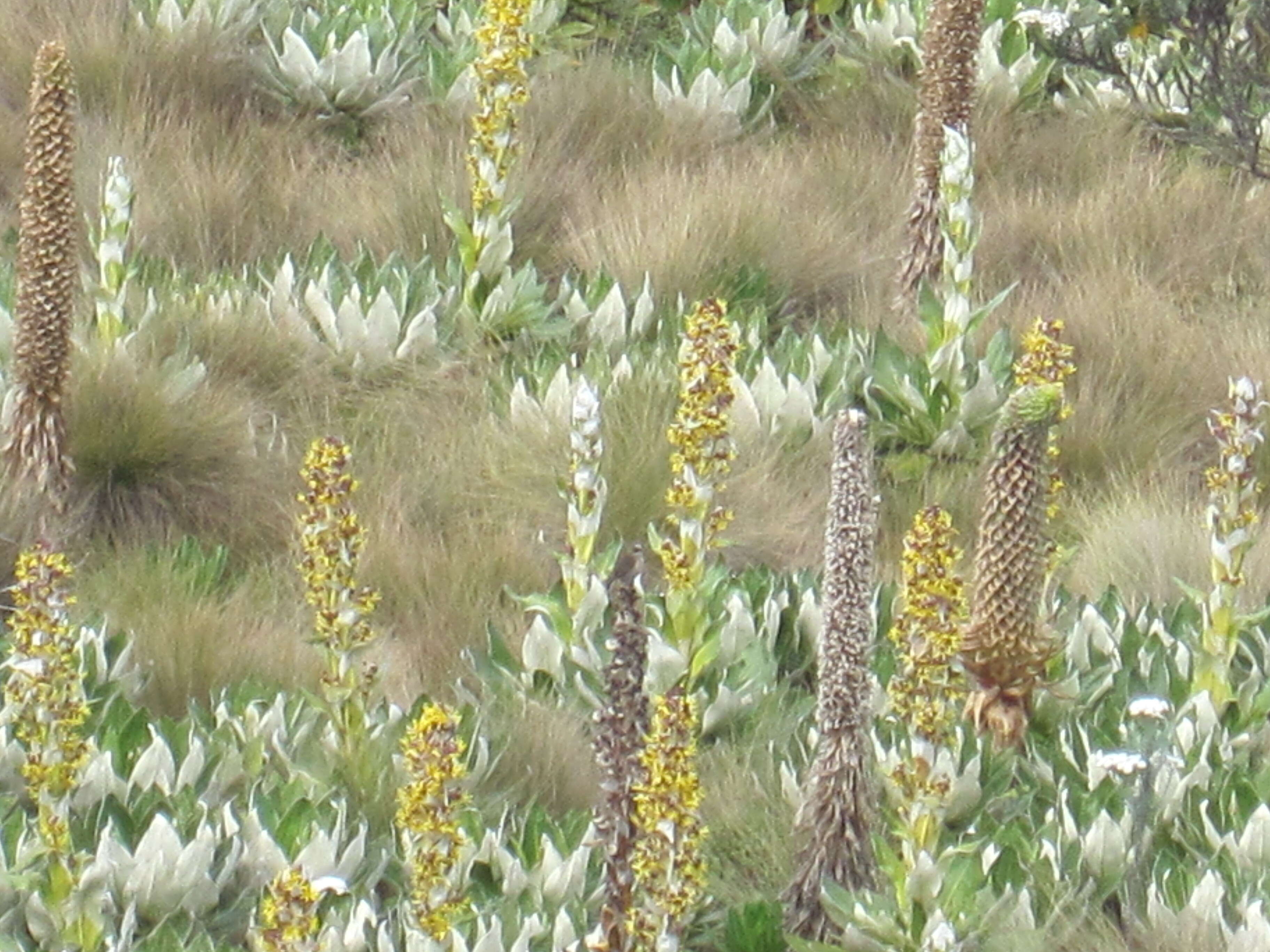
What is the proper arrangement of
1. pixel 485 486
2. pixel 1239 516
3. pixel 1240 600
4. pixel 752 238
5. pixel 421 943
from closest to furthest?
1. pixel 421 943
2. pixel 1239 516
3. pixel 1240 600
4. pixel 485 486
5. pixel 752 238

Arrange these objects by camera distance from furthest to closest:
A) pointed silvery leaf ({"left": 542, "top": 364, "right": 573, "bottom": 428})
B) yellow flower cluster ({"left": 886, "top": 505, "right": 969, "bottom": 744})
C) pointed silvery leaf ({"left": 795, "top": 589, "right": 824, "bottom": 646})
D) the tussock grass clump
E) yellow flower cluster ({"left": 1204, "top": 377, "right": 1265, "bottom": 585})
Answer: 1. pointed silvery leaf ({"left": 542, "top": 364, "right": 573, "bottom": 428})
2. the tussock grass clump
3. pointed silvery leaf ({"left": 795, "top": 589, "right": 824, "bottom": 646})
4. yellow flower cluster ({"left": 1204, "top": 377, "right": 1265, "bottom": 585})
5. yellow flower cluster ({"left": 886, "top": 505, "right": 969, "bottom": 744})

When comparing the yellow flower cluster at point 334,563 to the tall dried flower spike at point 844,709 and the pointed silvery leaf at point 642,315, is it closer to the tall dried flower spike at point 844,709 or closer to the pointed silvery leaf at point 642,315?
the tall dried flower spike at point 844,709

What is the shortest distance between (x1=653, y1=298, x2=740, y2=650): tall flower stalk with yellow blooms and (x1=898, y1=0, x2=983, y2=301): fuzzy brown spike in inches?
86.8

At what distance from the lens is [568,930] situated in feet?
10.7

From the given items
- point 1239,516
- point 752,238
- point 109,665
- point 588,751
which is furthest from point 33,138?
point 1239,516

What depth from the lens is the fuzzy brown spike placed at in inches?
225

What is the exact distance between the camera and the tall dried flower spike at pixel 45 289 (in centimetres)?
451

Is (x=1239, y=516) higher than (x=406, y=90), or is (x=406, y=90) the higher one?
(x=1239, y=516)

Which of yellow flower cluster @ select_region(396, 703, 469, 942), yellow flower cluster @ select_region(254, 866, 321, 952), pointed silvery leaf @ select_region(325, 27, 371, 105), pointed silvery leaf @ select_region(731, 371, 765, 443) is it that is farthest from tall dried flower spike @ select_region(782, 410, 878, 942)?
pointed silvery leaf @ select_region(325, 27, 371, 105)

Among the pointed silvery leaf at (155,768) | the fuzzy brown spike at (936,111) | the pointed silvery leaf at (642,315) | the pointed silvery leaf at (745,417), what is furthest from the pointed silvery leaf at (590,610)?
the fuzzy brown spike at (936,111)

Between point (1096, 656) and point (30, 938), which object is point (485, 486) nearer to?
point (1096, 656)

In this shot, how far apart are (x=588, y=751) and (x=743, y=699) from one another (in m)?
0.32

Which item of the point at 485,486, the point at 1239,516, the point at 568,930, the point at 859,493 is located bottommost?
the point at 485,486

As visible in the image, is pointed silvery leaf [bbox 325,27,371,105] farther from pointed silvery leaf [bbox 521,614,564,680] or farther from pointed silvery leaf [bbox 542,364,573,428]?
pointed silvery leaf [bbox 521,614,564,680]
